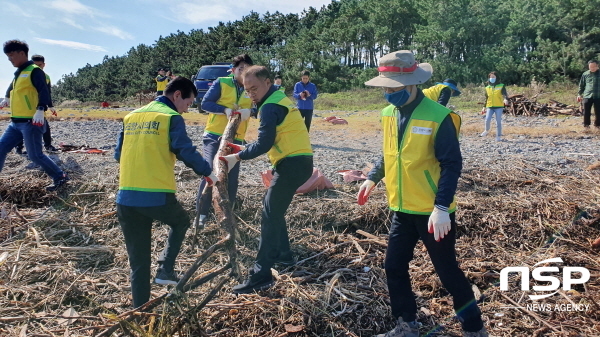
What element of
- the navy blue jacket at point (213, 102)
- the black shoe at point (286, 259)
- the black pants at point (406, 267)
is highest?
the navy blue jacket at point (213, 102)

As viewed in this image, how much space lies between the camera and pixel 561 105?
18.3 m

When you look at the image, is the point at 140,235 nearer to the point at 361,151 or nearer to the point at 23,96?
the point at 23,96

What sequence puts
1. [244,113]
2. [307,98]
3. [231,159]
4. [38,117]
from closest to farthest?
[231,159], [244,113], [38,117], [307,98]

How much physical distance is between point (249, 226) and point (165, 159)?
1.79 meters

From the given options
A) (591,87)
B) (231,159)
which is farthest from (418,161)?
(591,87)

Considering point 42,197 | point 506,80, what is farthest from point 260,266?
point 506,80

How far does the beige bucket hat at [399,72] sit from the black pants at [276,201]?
45.0 inches

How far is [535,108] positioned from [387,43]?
25.4m

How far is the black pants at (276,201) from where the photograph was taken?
3742 millimetres

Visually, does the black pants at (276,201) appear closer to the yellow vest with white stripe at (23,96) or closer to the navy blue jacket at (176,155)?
the navy blue jacket at (176,155)

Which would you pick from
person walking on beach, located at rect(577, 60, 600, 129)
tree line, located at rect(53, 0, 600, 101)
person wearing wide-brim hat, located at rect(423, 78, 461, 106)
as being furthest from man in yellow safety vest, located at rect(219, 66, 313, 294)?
tree line, located at rect(53, 0, 600, 101)

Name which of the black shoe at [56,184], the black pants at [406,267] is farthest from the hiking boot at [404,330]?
the black shoe at [56,184]

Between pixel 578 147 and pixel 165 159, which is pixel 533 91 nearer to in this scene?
pixel 578 147

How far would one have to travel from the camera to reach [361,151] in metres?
9.02
